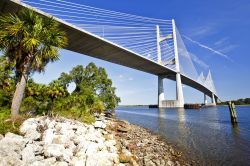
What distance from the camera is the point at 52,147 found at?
7.97 m

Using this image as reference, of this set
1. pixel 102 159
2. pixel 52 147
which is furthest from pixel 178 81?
pixel 52 147

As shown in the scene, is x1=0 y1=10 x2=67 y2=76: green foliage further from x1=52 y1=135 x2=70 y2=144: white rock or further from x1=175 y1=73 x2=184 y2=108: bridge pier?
x1=175 y1=73 x2=184 y2=108: bridge pier

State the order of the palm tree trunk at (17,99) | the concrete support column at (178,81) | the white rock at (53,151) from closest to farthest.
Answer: the white rock at (53,151) → the palm tree trunk at (17,99) → the concrete support column at (178,81)

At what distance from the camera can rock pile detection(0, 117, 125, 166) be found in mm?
7152

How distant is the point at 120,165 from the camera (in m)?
8.73

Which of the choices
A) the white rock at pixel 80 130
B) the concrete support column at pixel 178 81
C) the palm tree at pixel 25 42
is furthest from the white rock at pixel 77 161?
the concrete support column at pixel 178 81

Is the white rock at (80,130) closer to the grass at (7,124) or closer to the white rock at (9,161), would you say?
the grass at (7,124)

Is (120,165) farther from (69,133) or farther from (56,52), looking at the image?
(56,52)

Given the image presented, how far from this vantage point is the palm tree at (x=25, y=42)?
11637mm

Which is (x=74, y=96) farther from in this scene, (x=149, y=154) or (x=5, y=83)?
(x=149, y=154)

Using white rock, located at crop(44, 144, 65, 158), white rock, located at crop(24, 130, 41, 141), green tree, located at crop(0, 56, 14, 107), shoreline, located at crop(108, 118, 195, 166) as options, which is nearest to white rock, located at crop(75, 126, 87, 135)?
white rock, located at crop(24, 130, 41, 141)

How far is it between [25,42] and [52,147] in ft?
20.8

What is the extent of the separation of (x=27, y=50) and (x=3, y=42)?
1301mm

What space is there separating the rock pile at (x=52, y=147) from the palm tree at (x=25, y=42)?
264 cm
